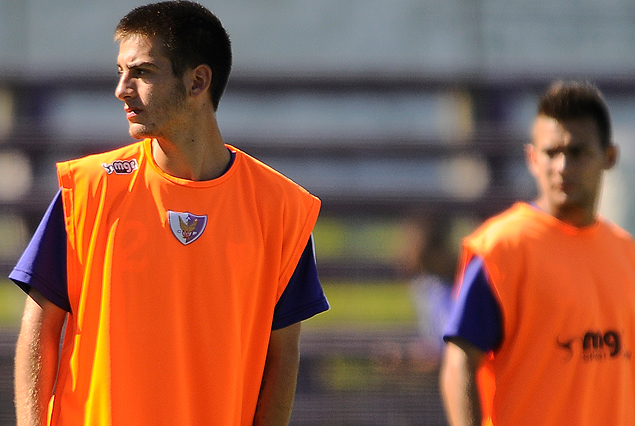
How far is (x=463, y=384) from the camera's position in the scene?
248cm

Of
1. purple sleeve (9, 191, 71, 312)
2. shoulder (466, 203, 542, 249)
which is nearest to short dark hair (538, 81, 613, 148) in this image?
shoulder (466, 203, 542, 249)

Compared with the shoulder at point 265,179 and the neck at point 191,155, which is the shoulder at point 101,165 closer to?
the neck at point 191,155

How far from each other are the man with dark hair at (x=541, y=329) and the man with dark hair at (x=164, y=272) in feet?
1.71

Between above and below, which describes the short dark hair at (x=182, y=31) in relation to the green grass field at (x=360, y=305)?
above

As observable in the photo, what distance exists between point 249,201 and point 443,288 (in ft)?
9.07

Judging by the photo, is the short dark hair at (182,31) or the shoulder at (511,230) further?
the shoulder at (511,230)

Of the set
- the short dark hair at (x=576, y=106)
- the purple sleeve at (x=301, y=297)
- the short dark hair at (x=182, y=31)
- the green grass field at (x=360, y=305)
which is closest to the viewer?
the short dark hair at (x=182, y=31)

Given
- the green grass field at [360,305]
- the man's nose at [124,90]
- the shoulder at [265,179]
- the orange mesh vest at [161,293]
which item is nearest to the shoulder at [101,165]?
the orange mesh vest at [161,293]

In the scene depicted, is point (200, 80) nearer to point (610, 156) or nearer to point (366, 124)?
point (610, 156)

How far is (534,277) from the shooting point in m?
2.55

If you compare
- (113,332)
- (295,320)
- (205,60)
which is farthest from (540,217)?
(113,332)

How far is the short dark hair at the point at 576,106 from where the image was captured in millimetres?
2768

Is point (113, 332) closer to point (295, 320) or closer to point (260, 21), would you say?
point (295, 320)

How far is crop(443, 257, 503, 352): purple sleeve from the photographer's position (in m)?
2.49
